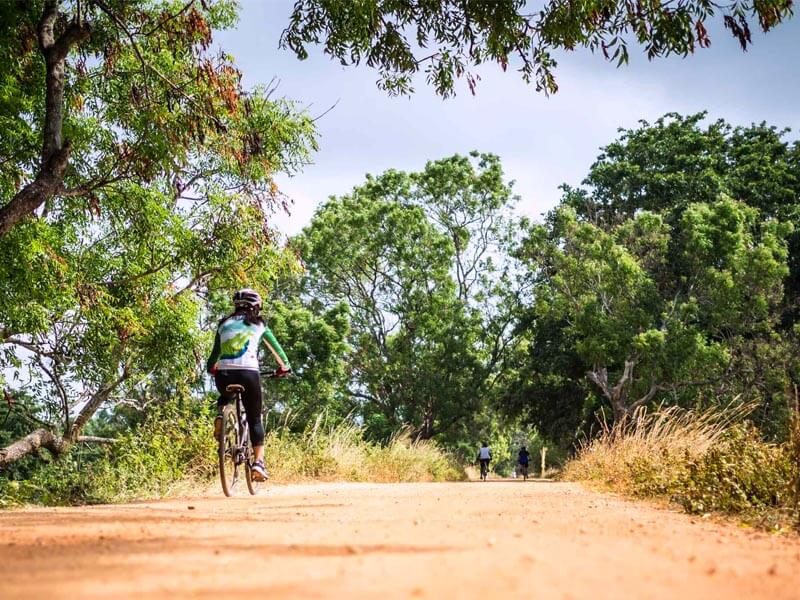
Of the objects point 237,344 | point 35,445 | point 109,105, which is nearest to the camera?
point 237,344

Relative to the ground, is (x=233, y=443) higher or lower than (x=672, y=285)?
lower

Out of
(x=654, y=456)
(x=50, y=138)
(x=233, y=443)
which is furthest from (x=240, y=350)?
(x=654, y=456)

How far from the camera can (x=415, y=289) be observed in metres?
40.4

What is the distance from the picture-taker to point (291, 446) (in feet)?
52.9

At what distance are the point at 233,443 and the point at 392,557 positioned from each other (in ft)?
19.3

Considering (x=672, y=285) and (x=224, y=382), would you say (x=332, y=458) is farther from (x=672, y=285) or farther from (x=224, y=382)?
(x=672, y=285)

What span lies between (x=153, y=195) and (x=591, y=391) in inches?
976

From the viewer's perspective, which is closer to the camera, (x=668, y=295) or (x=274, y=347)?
(x=274, y=347)

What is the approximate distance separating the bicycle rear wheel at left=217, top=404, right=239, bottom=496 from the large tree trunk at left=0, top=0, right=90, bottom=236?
3.70 meters

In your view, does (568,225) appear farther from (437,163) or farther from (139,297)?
(139,297)

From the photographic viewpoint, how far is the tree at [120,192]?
10.5 metres

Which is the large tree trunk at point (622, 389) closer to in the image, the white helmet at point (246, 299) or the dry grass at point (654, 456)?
the dry grass at point (654, 456)

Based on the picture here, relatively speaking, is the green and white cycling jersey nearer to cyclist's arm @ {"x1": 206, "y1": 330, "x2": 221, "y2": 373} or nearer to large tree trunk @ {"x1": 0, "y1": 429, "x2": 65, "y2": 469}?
cyclist's arm @ {"x1": 206, "y1": 330, "x2": 221, "y2": 373}

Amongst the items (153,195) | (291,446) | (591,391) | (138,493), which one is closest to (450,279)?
(591,391)
